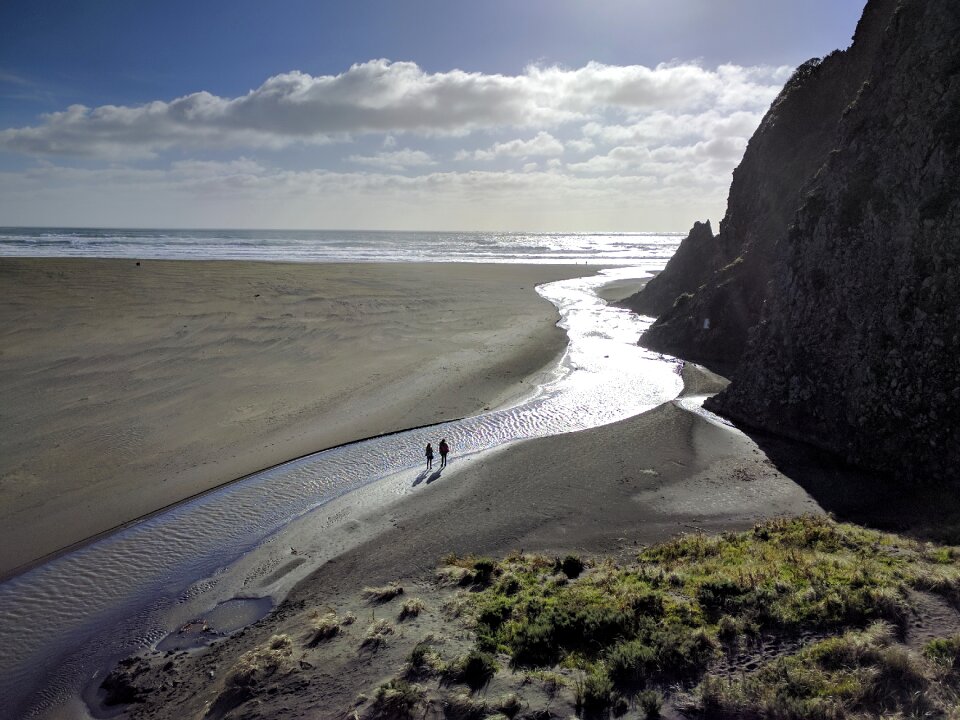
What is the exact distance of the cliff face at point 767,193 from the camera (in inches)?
1394

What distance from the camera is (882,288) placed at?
72.1 ft

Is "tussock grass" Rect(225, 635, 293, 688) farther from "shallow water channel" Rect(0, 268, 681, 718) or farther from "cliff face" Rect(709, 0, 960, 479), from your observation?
"cliff face" Rect(709, 0, 960, 479)

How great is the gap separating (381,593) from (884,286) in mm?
21297

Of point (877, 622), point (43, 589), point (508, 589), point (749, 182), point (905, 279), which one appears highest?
point (749, 182)

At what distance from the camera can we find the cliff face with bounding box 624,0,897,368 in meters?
35.4

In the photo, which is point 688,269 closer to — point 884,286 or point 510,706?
point 884,286

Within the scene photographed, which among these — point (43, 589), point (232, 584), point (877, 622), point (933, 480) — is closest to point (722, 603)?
point (877, 622)

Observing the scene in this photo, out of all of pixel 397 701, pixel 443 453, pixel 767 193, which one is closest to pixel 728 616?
pixel 397 701

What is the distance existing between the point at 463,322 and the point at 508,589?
3795cm

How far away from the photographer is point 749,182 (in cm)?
4284

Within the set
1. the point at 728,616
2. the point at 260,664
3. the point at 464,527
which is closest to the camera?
Answer: the point at 260,664

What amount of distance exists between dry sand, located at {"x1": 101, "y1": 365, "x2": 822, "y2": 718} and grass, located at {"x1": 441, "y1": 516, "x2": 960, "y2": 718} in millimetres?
1180

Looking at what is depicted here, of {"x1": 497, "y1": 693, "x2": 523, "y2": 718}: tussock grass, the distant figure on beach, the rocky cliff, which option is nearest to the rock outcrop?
the rocky cliff

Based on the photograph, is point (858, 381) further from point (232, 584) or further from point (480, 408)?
point (232, 584)
